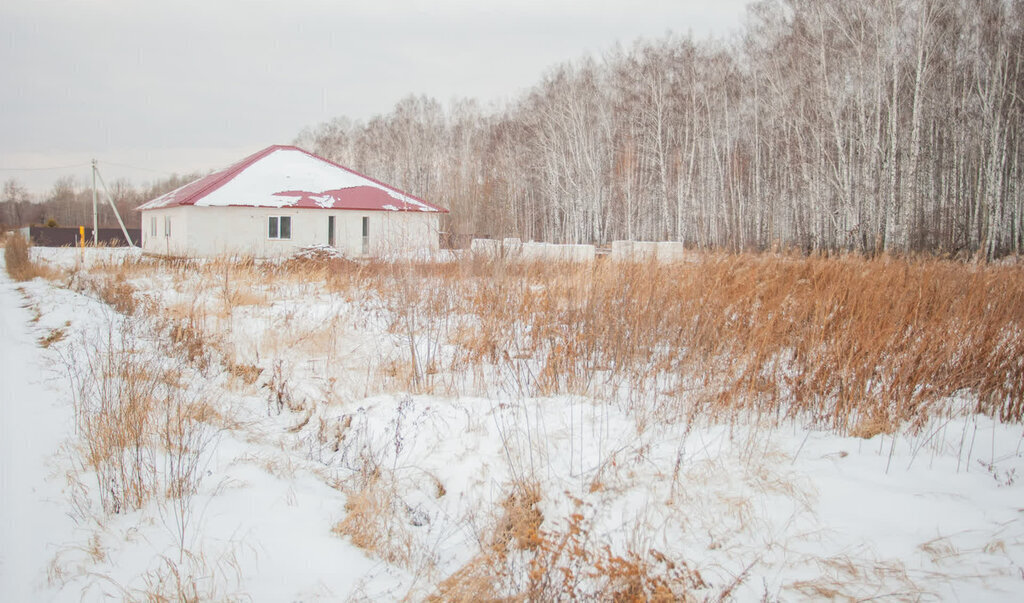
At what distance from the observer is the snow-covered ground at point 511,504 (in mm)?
2490

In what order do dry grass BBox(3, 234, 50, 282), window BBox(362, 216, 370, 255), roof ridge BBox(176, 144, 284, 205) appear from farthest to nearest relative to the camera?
window BBox(362, 216, 370, 255), roof ridge BBox(176, 144, 284, 205), dry grass BBox(3, 234, 50, 282)

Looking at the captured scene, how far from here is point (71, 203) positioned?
84.1m

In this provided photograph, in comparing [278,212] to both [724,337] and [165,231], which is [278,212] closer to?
[165,231]

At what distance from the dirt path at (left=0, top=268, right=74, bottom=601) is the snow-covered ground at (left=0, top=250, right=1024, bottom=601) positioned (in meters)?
0.01

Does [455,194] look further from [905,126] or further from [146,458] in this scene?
[905,126]

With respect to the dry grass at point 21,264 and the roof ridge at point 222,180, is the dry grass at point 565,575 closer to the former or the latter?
the dry grass at point 21,264

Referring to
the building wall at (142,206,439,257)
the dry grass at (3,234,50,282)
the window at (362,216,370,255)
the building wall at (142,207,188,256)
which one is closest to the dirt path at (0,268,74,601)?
the dry grass at (3,234,50,282)

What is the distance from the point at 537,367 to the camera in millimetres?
4871

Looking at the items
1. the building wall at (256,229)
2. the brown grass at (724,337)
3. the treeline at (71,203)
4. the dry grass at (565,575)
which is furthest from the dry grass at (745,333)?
the treeline at (71,203)

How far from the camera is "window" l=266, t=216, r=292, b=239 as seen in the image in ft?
72.9

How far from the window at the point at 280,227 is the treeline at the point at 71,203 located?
60564 millimetres

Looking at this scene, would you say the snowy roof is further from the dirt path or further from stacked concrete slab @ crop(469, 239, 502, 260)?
the dirt path

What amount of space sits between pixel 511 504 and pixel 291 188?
74.7ft

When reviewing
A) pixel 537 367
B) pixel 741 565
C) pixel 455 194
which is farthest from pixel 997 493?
pixel 455 194
